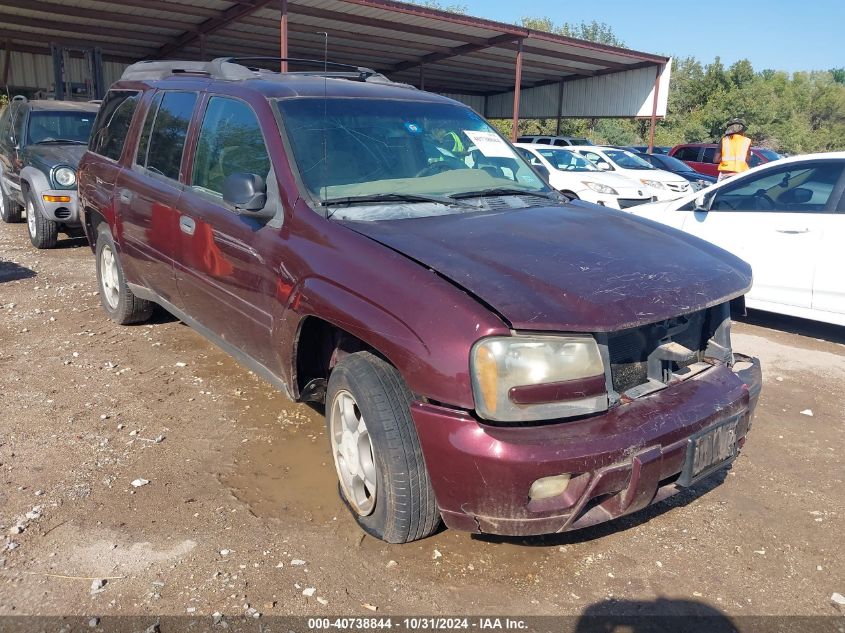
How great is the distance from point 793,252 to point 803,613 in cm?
391

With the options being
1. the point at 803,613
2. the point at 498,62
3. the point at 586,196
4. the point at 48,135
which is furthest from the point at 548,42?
the point at 803,613

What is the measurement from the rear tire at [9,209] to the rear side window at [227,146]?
822 centimetres

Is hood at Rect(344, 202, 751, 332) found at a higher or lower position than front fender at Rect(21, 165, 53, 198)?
higher

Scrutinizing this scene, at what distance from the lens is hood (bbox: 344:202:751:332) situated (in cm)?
238

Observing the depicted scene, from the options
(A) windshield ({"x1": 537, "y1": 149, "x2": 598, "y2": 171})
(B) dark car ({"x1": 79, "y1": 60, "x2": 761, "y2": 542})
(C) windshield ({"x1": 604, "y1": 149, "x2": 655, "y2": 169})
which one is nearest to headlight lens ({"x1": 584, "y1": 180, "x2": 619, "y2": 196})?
(A) windshield ({"x1": 537, "y1": 149, "x2": 598, "y2": 171})

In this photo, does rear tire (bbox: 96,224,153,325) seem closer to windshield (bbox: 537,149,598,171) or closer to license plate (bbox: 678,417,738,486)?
license plate (bbox: 678,417,738,486)

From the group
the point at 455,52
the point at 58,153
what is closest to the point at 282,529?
the point at 58,153

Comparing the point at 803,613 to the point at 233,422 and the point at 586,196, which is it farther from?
the point at 586,196

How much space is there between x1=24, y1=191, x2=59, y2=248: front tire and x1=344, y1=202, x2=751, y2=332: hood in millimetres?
6868

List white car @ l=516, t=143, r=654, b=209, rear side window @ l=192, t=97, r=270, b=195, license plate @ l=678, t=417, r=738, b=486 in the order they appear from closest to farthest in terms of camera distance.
Result: license plate @ l=678, t=417, r=738, b=486 → rear side window @ l=192, t=97, r=270, b=195 → white car @ l=516, t=143, r=654, b=209

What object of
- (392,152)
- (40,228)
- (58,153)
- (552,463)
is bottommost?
(40,228)

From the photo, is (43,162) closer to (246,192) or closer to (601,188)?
(246,192)

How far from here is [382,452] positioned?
256 cm

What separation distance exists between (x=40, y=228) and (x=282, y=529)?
6988mm
